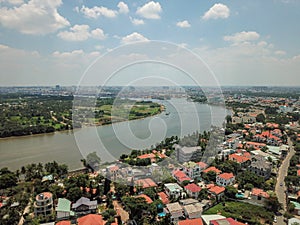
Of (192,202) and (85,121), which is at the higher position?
(85,121)

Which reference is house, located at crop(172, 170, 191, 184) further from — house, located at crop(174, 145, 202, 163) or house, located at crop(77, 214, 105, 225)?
house, located at crop(77, 214, 105, 225)

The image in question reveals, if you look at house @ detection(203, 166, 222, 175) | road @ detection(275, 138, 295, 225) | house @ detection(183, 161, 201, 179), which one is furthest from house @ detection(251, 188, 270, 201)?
house @ detection(183, 161, 201, 179)

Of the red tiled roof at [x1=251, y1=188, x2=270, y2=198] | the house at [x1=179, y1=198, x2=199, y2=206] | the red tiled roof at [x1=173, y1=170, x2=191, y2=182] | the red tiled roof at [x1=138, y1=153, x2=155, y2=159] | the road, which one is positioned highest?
the red tiled roof at [x1=138, y1=153, x2=155, y2=159]

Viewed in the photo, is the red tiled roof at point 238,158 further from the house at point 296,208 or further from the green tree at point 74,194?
the green tree at point 74,194

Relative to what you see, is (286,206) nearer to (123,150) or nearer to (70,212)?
(70,212)

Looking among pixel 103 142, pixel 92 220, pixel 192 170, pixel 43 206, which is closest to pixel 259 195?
pixel 192 170

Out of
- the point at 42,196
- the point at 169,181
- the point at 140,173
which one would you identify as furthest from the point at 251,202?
the point at 42,196
